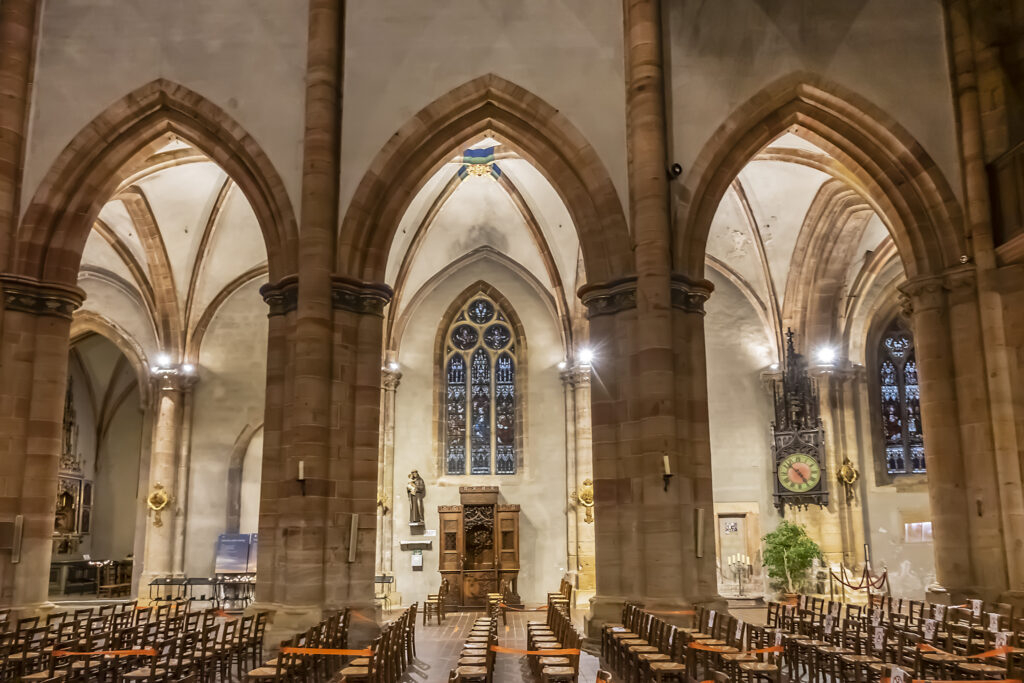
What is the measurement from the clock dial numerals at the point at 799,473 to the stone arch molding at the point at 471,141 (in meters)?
9.63

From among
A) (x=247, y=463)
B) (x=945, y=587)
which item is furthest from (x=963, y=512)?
(x=247, y=463)

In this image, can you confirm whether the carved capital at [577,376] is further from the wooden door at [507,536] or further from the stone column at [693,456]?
the stone column at [693,456]

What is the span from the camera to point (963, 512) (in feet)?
47.9

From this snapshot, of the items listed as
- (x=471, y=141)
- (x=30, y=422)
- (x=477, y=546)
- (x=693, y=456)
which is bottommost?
(x=477, y=546)

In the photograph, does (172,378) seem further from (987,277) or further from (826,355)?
(987,277)

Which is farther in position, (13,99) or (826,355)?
(826,355)

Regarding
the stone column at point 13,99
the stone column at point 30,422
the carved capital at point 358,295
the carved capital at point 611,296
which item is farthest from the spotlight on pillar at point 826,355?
the stone column at point 13,99

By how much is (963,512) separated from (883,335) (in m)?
10.3

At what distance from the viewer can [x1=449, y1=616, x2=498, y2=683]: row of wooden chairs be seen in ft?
27.1

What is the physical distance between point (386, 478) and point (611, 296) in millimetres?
11204

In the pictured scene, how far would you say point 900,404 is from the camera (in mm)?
23922

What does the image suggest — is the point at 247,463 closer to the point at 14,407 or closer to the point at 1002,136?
the point at 14,407

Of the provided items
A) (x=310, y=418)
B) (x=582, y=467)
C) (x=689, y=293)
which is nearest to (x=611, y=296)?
(x=689, y=293)

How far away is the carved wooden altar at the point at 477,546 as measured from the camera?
76.6 feet
